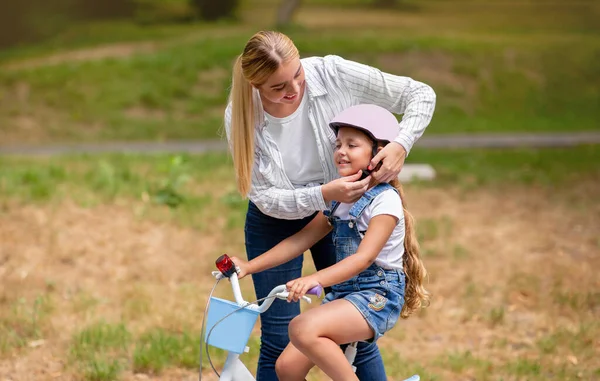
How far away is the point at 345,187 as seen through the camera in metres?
3.29

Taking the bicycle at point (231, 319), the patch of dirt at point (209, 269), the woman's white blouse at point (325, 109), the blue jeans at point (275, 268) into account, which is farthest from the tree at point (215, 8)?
the bicycle at point (231, 319)

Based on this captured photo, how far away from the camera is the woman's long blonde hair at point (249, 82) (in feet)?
10.8

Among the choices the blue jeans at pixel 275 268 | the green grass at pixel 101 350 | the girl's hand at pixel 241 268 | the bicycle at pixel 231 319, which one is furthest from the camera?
the green grass at pixel 101 350

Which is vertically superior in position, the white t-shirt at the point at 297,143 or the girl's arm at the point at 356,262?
the white t-shirt at the point at 297,143

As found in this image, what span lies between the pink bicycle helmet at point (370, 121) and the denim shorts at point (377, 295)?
502 millimetres

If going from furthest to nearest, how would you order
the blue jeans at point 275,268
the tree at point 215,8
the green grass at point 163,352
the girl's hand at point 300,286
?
the tree at point 215,8 < the green grass at point 163,352 < the blue jeans at point 275,268 < the girl's hand at point 300,286

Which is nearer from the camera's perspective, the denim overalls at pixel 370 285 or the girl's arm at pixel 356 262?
the girl's arm at pixel 356 262

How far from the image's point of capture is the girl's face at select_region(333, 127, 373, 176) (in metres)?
3.35

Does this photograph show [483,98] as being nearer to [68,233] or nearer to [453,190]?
[453,190]

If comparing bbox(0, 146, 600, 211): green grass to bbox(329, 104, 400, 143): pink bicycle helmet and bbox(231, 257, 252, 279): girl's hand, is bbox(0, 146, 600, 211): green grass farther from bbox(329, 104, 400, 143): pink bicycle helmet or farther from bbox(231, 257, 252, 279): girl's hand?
bbox(329, 104, 400, 143): pink bicycle helmet

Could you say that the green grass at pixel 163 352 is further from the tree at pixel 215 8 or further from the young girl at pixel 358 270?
the tree at pixel 215 8

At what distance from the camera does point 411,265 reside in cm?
352

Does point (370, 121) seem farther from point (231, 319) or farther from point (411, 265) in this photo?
point (231, 319)

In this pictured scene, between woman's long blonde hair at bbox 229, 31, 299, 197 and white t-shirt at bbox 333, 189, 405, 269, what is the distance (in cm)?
40
